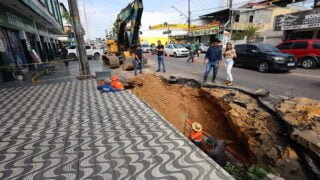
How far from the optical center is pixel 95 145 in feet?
10.4

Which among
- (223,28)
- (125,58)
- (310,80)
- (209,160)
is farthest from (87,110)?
(223,28)

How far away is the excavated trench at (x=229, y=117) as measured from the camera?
11.4 ft

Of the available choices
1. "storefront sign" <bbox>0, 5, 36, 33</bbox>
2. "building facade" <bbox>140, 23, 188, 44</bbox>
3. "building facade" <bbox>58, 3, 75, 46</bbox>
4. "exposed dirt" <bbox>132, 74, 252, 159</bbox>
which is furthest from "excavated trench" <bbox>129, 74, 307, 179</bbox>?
"building facade" <bbox>140, 23, 188, 44</bbox>

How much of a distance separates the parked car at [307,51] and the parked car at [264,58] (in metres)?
2.15

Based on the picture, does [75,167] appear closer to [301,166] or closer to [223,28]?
[301,166]

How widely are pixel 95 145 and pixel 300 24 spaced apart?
2234 cm

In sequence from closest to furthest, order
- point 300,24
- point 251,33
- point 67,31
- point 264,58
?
point 264,58 → point 300,24 → point 251,33 → point 67,31

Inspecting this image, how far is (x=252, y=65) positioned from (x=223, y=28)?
22713 millimetres

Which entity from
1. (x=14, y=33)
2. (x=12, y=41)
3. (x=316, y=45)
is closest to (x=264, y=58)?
(x=316, y=45)

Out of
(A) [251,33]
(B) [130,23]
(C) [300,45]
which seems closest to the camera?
(B) [130,23]

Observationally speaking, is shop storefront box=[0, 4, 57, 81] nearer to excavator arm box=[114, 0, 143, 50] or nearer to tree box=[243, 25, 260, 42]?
excavator arm box=[114, 0, 143, 50]

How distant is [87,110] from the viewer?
16.1ft

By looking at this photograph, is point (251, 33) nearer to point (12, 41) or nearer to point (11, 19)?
point (11, 19)

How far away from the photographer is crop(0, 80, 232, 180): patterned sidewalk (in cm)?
247
